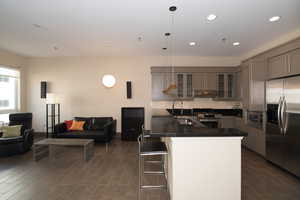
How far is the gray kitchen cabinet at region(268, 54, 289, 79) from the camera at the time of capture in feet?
10.3

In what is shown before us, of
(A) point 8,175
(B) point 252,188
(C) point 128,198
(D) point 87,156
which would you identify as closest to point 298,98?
(B) point 252,188

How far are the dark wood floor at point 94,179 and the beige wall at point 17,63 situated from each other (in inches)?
105

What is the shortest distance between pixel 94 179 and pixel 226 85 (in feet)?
15.4

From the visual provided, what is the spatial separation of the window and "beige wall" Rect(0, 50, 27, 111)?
0.43ft

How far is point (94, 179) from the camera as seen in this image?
108 inches

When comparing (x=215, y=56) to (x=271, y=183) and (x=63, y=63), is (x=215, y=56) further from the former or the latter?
(x=63, y=63)

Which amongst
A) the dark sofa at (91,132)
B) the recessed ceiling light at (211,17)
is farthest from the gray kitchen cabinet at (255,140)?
the dark sofa at (91,132)

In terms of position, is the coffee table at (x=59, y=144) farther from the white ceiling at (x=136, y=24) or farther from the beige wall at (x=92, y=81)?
the white ceiling at (x=136, y=24)

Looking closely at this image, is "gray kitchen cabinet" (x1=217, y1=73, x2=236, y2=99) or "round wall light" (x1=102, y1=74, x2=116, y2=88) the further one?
"round wall light" (x1=102, y1=74, x2=116, y2=88)

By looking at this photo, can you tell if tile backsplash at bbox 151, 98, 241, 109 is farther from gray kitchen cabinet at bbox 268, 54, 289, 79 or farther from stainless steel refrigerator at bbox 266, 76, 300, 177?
stainless steel refrigerator at bbox 266, 76, 300, 177

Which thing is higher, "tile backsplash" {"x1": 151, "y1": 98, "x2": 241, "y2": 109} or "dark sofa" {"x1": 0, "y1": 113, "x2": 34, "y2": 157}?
"tile backsplash" {"x1": 151, "y1": 98, "x2": 241, "y2": 109}

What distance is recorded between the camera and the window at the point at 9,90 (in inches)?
191

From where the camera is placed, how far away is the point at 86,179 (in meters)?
2.75

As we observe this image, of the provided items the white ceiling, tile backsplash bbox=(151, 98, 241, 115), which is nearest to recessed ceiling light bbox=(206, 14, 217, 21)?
the white ceiling
